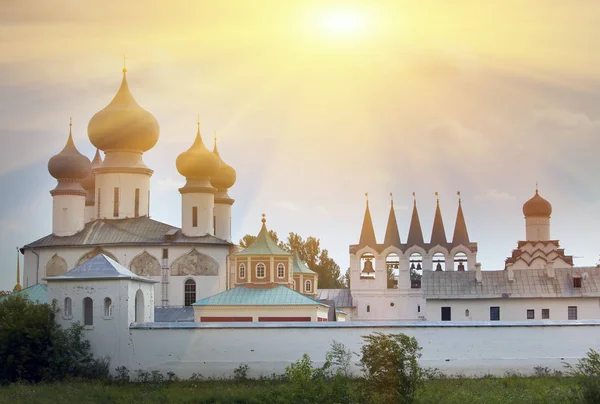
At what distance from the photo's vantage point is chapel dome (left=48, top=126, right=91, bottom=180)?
145ft

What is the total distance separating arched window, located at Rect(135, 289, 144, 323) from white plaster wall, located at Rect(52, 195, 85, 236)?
12906mm

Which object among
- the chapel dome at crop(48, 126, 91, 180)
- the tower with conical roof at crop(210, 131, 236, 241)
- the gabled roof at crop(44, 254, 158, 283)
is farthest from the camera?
the tower with conical roof at crop(210, 131, 236, 241)

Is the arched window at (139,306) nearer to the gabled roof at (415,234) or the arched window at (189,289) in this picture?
the arched window at (189,289)

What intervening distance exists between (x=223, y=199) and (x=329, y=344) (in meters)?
18.5

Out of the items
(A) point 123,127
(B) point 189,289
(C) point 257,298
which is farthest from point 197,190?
(C) point 257,298

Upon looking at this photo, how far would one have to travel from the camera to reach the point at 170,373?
97.1ft

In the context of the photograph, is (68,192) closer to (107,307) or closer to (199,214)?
A: (199,214)

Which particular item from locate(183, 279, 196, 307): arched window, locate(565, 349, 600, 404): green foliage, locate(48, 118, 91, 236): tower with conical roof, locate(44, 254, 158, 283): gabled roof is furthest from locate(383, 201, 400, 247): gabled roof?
locate(565, 349, 600, 404): green foliage

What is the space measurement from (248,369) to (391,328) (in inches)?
140

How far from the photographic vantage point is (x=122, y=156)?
4394cm

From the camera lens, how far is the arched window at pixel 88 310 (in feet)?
100

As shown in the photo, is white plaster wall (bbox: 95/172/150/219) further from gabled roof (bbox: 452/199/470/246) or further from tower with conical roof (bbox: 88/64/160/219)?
gabled roof (bbox: 452/199/470/246)

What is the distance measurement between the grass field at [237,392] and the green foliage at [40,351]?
0.88 m

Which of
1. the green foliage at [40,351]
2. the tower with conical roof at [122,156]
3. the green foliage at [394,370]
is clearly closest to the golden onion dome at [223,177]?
the tower with conical roof at [122,156]
